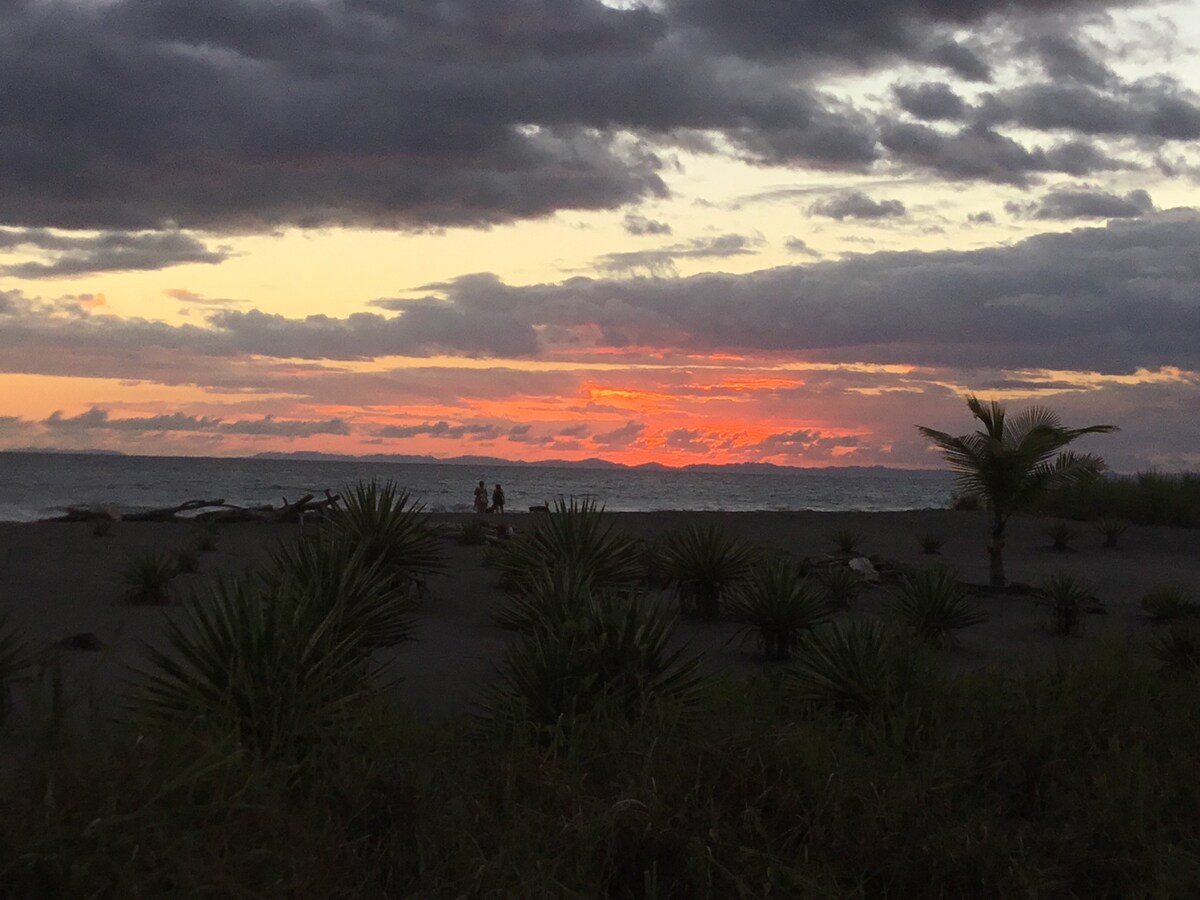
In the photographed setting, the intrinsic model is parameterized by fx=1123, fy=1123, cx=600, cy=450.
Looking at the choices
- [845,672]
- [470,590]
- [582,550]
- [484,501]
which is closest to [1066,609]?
[582,550]

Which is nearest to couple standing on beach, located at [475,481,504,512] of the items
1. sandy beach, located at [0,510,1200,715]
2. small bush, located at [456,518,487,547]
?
sandy beach, located at [0,510,1200,715]

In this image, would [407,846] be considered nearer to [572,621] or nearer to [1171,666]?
[572,621]

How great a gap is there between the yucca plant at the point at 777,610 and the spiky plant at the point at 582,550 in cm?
155

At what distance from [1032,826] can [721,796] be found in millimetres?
1687

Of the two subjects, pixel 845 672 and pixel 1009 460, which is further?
A: pixel 1009 460

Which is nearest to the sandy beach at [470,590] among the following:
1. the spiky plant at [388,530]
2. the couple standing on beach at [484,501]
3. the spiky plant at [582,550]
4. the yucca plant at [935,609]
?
the yucca plant at [935,609]

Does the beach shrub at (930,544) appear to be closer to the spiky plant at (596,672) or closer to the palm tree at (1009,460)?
the palm tree at (1009,460)

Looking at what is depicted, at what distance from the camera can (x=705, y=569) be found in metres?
13.4

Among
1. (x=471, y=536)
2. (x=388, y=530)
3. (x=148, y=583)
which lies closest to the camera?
(x=388, y=530)

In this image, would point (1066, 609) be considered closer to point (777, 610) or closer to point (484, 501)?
point (777, 610)

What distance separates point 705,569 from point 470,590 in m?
3.57

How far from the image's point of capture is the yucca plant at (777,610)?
1127 cm

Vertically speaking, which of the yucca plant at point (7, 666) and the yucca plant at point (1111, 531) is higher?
the yucca plant at point (1111, 531)

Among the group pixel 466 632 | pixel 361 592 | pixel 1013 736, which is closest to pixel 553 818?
pixel 1013 736
